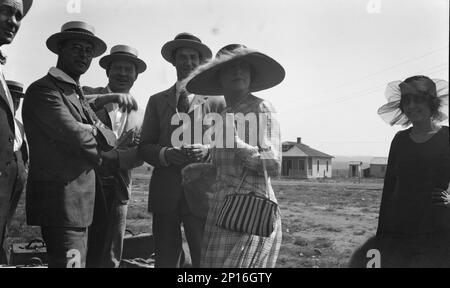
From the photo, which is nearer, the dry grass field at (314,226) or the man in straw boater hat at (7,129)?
the man in straw boater hat at (7,129)

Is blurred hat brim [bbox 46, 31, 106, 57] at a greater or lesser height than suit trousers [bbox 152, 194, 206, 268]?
greater

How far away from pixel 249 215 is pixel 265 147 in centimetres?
45

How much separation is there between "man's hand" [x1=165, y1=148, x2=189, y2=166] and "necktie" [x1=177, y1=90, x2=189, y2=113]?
406 millimetres

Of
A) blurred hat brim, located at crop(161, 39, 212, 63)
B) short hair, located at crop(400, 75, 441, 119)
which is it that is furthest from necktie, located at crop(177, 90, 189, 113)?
short hair, located at crop(400, 75, 441, 119)

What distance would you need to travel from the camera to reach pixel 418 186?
118 inches

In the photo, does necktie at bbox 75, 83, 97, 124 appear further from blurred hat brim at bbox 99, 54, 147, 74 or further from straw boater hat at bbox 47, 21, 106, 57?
blurred hat brim at bbox 99, 54, 147, 74

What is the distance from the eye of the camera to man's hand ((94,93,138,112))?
3.38 m

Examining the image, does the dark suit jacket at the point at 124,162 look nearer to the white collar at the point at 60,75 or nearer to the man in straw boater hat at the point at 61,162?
the man in straw boater hat at the point at 61,162

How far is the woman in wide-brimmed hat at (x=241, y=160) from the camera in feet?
8.29

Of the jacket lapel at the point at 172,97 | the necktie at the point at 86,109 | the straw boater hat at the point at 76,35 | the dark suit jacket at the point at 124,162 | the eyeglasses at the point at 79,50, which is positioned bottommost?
the dark suit jacket at the point at 124,162

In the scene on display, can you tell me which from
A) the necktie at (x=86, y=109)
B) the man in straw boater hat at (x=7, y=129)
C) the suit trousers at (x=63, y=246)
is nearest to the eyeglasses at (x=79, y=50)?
the necktie at (x=86, y=109)

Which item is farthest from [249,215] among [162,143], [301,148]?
[301,148]

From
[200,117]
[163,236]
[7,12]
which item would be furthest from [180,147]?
[7,12]
